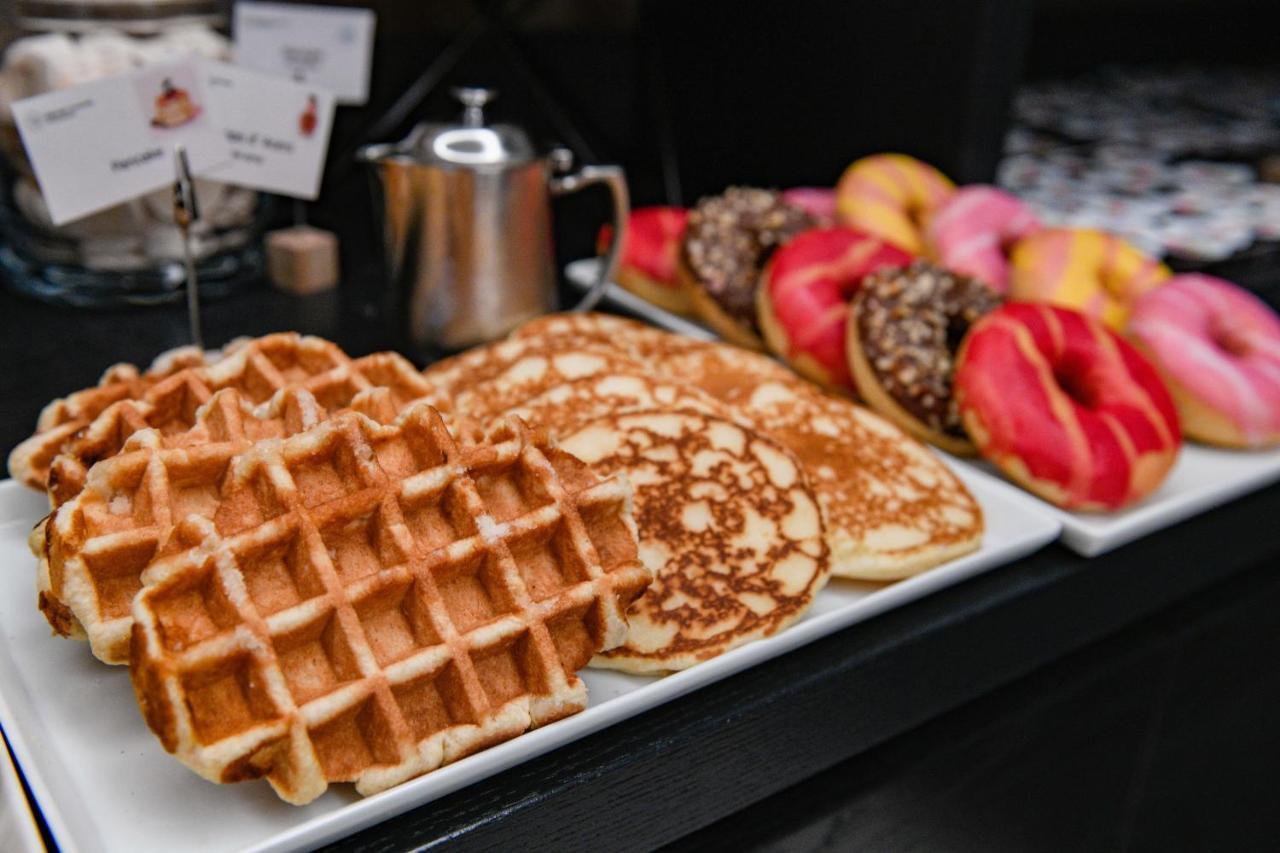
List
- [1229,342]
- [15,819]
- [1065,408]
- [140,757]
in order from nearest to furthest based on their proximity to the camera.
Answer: [15,819] → [140,757] → [1065,408] → [1229,342]

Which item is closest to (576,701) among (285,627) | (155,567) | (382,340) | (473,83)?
(285,627)

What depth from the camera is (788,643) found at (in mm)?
1195

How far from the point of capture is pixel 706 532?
1294mm

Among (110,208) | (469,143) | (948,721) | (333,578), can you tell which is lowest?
(948,721)

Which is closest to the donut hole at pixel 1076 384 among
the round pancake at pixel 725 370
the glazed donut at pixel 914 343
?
the glazed donut at pixel 914 343

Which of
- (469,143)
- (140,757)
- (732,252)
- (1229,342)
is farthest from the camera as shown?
(732,252)

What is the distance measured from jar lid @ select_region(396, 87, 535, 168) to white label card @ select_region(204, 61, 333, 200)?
14cm

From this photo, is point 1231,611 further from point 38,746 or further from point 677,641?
point 38,746

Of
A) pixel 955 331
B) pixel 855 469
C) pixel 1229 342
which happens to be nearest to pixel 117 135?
pixel 855 469

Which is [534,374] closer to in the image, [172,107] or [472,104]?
[472,104]

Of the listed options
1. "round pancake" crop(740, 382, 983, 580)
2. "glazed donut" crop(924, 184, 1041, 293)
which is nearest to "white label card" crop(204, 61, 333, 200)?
"round pancake" crop(740, 382, 983, 580)

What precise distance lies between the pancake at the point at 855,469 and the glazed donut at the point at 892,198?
529 millimetres

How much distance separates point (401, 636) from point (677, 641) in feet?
0.95

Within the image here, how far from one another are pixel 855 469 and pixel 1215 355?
0.74 meters
